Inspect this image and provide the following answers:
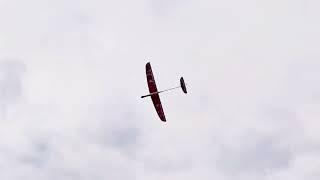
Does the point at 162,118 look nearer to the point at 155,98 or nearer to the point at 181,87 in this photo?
the point at 155,98

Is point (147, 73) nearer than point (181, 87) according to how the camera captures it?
No

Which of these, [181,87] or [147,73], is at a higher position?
[147,73]

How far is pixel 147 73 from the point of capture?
17225cm

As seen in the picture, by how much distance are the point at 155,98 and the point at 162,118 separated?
26.6ft

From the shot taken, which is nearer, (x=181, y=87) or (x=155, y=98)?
(x=181, y=87)

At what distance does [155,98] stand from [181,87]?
15927mm

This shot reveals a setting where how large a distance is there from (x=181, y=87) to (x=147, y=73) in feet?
61.9

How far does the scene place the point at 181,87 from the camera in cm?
15850

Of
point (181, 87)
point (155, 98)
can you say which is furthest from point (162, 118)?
point (181, 87)

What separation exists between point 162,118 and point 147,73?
17.5 metres

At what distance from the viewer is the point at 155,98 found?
561 feet

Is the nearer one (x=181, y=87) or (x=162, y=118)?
(x=181, y=87)
